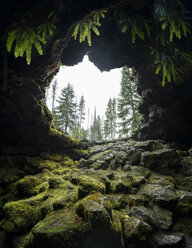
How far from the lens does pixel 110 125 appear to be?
45688mm

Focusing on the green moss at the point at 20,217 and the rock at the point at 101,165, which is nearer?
the green moss at the point at 20,217

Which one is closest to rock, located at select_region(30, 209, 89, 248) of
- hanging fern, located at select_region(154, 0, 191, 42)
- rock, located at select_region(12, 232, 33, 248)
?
rock, located at select_region(12, 232, 33, 248)

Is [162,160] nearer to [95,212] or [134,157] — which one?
[134,157]

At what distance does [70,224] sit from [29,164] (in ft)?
26.1

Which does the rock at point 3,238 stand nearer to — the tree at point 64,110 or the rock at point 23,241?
the rock at point 23,241

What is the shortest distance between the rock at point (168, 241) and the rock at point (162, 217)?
1.28 ft

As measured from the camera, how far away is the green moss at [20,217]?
12.6 feet

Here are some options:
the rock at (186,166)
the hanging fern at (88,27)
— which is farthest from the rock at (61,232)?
the rock at (186,166)

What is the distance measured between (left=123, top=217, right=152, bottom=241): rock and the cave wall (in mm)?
8235

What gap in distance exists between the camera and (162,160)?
29.0 feet

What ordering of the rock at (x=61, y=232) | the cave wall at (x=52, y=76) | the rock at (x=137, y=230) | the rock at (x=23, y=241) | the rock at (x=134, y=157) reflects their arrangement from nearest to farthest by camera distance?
the rock at (x=61, y=232) → the rock at (x=23, y=241) → the rock at (x=137, y=230) → the cave wall at (x=52, y=76) → the rock at (x=134, y=157)

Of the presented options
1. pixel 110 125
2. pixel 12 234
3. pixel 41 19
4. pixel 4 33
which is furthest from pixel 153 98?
pixel 110 125

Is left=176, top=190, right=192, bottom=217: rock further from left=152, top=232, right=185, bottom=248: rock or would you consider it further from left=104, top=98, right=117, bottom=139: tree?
left=104, top=98, right=117, bottom=139: tree

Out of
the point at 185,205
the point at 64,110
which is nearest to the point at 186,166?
the point at 185,205
